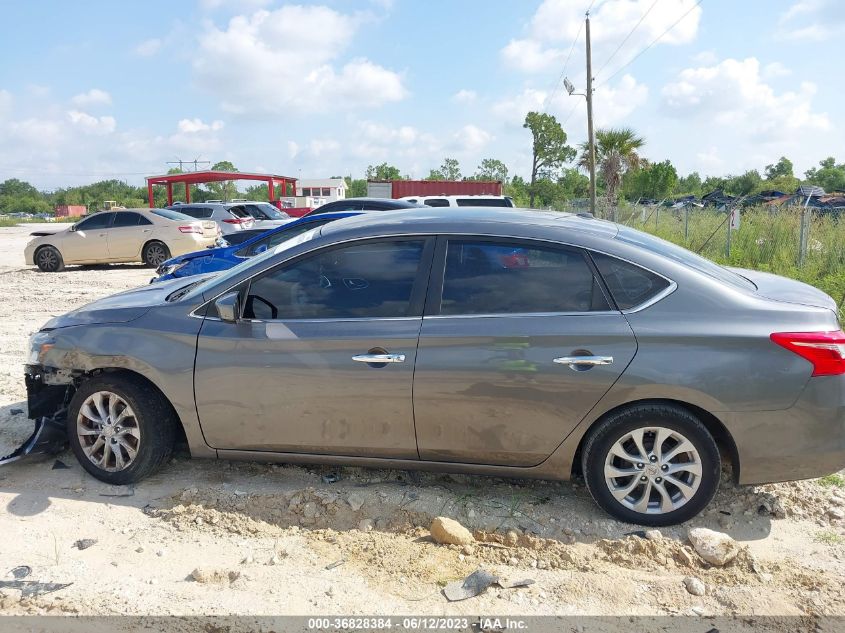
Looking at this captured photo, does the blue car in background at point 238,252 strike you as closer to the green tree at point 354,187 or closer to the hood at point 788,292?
the hood at point 788,292

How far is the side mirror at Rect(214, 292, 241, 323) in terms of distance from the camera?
3879mm

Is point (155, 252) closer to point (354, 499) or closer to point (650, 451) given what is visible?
point (354, 499)

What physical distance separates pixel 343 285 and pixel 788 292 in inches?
100

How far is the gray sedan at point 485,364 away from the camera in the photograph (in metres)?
3.46

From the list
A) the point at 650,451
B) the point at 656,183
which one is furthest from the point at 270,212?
the point at 656,183

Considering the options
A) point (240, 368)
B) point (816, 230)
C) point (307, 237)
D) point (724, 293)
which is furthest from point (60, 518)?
point (816, 230)

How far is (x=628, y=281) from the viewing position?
11.9ft

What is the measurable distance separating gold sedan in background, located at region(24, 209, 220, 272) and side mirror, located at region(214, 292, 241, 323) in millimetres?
13032

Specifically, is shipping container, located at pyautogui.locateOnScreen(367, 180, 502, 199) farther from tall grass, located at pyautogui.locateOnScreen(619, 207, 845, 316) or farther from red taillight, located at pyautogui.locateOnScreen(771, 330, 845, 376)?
red taillight, located at pyautogui.locateOnScreen(771, 330, 845, 376)

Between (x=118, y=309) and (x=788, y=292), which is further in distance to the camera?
(x=118, y=309)

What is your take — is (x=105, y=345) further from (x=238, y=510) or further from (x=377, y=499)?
(x=377, y=499)

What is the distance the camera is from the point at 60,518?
386cm

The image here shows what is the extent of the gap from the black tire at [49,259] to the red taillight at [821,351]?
16.9 meters

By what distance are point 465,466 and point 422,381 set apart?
1.85 ft
